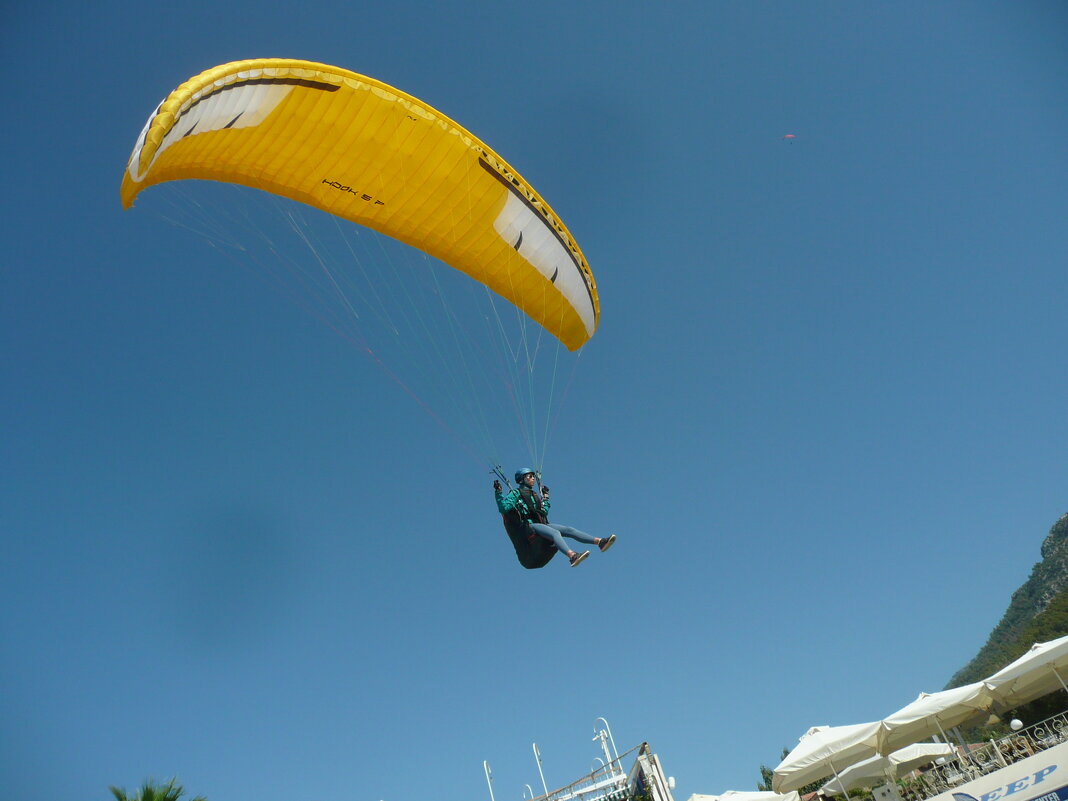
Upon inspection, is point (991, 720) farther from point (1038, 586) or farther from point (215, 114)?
point (1038, 586)

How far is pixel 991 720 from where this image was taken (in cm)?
1271

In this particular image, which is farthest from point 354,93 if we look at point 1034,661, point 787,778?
point 787,778

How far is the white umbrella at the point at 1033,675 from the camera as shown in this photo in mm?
10078

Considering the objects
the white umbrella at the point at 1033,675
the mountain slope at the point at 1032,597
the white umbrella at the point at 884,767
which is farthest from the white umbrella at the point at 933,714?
the mountain slope at the point at 1032,597

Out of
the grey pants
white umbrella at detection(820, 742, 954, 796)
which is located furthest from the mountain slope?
the grey pants

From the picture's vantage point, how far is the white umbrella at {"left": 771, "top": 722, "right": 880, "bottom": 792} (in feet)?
→ 38.8

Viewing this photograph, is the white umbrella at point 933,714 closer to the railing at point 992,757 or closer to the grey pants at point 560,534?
the railing at point 992,757

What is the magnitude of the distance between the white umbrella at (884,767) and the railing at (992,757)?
6.59 feet

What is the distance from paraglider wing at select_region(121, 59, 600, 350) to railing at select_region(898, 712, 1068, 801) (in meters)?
9.24

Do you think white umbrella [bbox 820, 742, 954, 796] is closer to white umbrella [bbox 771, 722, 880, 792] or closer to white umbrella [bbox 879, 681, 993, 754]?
white umbrella [bbox 771, 722, 880, 792]

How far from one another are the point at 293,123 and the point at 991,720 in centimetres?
1623

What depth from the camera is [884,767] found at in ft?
45.4

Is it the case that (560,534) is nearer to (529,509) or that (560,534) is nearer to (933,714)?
(529,509)

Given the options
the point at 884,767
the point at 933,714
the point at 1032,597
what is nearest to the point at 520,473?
the point at 933,714
